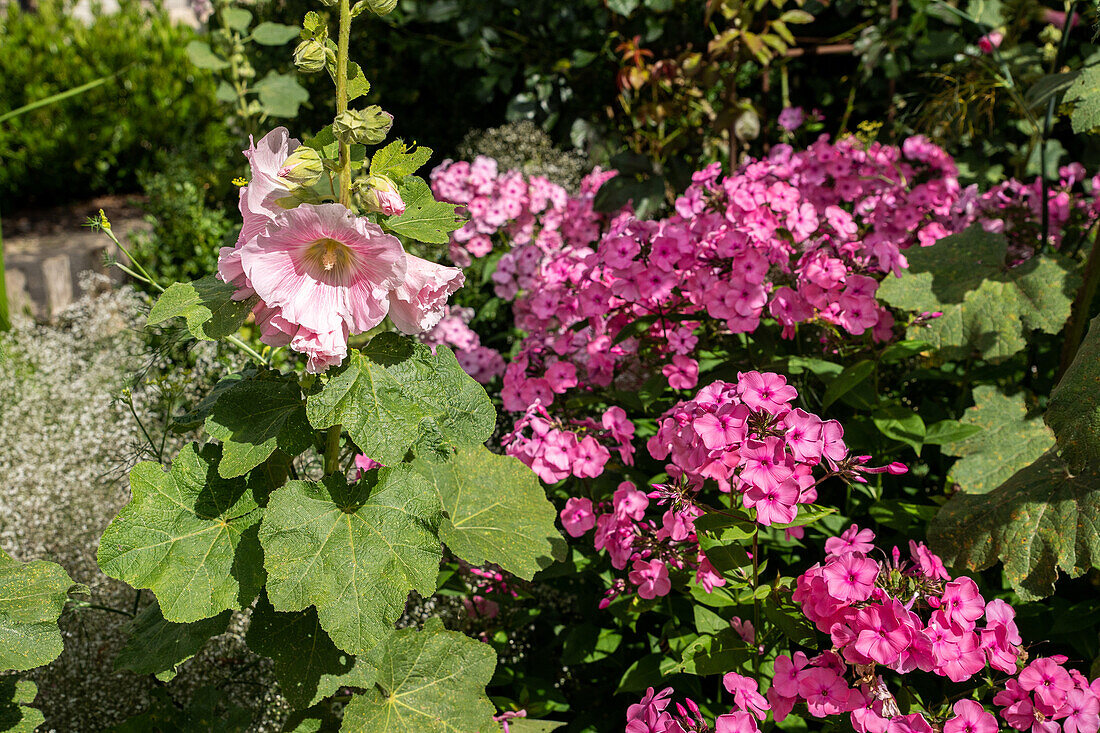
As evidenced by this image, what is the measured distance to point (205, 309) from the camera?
3.93ft

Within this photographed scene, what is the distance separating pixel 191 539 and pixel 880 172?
2197 millimetres

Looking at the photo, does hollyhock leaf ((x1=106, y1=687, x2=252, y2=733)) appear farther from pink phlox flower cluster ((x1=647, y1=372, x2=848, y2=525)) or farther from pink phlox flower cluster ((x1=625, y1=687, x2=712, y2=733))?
pink phlox flower cluster ((x1=647, y1=372, x2=848, y2=525))

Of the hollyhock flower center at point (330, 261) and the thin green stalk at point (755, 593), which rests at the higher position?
the hollyhock flower center at point (330, 261)

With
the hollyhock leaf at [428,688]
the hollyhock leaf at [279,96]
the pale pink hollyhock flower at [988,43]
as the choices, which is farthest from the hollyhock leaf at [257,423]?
the pale pink hollyhock flower at [988,43]

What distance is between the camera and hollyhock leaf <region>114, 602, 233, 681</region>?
136cm

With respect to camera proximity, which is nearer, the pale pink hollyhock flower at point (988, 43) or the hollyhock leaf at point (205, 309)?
the hollyhock leaf at point (205, 309)

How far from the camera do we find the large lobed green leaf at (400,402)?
118 cm

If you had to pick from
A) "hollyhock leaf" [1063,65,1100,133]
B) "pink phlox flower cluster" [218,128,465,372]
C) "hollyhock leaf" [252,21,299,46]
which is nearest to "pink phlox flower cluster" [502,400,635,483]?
"pink phlox flower cluster" [218,128,465,372]

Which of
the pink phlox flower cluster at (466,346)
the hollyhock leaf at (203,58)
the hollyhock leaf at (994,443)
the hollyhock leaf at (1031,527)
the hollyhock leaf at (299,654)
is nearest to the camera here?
the hollyhock leaf at (299,654)

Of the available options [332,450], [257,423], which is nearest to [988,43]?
[332,450]

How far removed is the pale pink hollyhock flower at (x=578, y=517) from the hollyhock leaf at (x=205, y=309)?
80 cm

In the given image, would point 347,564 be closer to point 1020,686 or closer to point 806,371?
point 1020,686

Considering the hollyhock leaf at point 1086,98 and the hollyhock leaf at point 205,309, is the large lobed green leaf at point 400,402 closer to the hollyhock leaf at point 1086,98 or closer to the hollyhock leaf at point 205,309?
the hollyhock leaf at point 205,309

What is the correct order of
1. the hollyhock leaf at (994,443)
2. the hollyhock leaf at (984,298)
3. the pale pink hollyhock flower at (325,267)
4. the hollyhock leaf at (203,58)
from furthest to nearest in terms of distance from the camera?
the hollyhock leaf at (203,58) → the hollyhock leaf at (984,298) → the hollyhock leaf at (994,443) → the pale pink hollyhock flower at (325,267)
